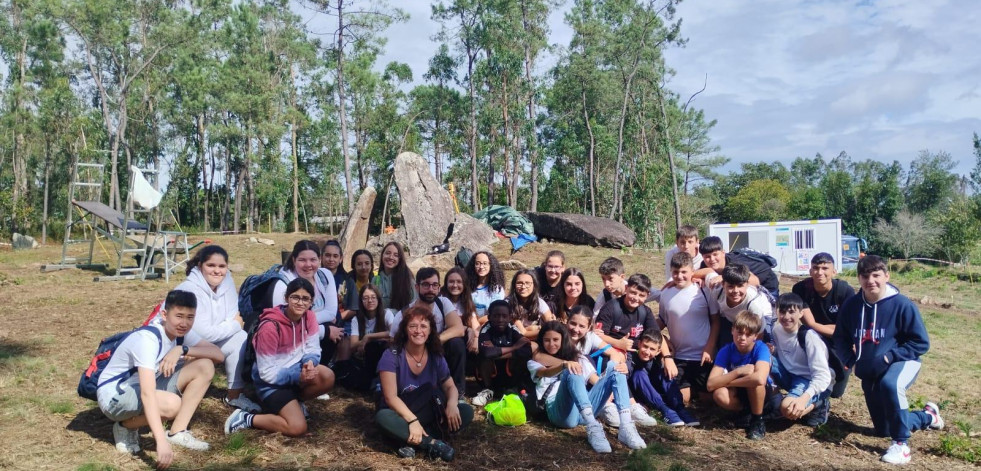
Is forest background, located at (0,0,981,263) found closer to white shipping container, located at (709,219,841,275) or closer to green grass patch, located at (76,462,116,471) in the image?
white shipping container, located at (709,219,841,275)

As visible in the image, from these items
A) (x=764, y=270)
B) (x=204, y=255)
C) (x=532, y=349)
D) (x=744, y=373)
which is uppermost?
(x=204, y=255)

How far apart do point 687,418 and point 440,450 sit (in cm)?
175

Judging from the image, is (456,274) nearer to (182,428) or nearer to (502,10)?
(182,428)

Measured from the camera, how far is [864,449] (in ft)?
12.8

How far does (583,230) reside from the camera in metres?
15.0

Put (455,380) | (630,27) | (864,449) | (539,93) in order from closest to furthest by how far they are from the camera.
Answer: (864,449)
(455,380)
(630,27)
(539,93)

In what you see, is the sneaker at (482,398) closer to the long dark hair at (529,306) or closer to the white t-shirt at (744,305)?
the long dark hair at (529,306)

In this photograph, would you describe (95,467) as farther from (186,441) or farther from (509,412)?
(509,412)

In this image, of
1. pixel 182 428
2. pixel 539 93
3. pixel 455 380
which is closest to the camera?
pixel 182 428

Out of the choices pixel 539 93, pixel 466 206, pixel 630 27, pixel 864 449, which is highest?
pixel 630 27

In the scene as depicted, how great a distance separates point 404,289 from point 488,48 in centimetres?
1988

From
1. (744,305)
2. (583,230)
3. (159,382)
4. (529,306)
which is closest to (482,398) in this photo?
(529,306)

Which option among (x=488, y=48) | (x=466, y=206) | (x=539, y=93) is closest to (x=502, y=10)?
(x=488, y=48)

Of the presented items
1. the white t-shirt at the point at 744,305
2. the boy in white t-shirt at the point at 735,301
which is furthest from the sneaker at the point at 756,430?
the white t-shirt at the point at 744,305
